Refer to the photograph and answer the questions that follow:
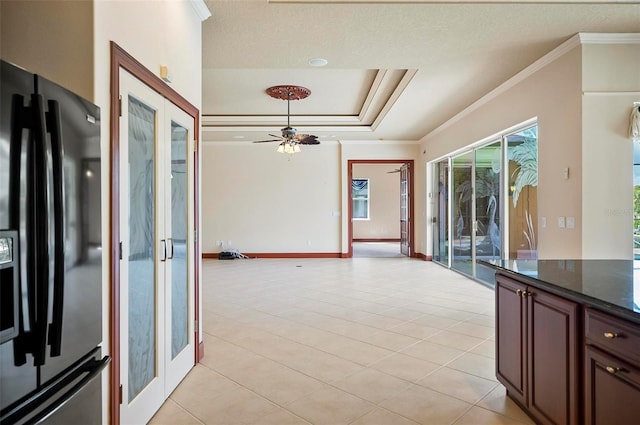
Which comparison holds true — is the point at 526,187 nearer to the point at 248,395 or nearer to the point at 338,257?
the point at 248,395

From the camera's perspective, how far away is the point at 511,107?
5008 mm

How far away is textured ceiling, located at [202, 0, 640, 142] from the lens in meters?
3.18

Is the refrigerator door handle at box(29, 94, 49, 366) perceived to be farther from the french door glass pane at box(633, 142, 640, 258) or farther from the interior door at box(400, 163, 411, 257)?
the interior door at box(400, 163, 411, 257)

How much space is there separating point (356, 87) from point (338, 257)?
15.1ft

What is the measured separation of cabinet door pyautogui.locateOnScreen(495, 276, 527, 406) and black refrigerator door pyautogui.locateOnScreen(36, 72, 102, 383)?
2119mm

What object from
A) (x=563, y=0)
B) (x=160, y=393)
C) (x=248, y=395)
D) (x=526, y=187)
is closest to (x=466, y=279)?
(x=526, y=187)

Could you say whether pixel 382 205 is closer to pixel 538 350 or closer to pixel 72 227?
pixel 538 350

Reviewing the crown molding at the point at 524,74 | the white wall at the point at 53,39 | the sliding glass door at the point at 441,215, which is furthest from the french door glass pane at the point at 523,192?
the white wall at the point at 53,39

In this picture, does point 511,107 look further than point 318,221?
No

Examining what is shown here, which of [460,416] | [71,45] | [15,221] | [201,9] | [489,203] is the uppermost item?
[201,9]

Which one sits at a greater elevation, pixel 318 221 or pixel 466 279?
pixel 318 221

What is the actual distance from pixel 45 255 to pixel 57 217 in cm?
12

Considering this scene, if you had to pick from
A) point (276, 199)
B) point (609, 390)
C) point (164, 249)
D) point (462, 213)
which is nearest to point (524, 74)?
point (462, 213)

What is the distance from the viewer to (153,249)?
234 cm
